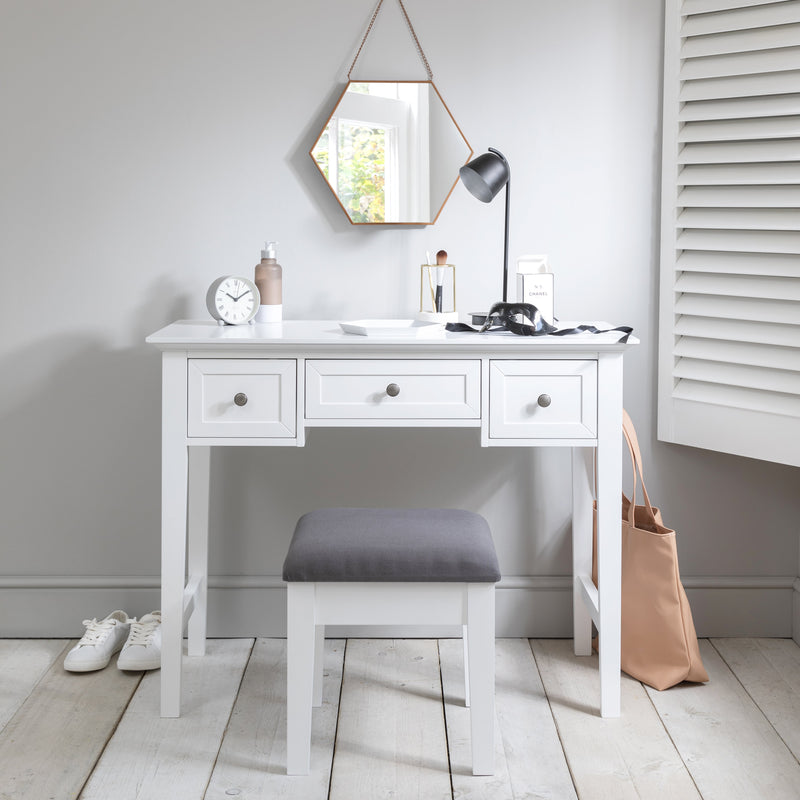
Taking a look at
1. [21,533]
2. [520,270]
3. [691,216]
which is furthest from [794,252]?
[21,533]

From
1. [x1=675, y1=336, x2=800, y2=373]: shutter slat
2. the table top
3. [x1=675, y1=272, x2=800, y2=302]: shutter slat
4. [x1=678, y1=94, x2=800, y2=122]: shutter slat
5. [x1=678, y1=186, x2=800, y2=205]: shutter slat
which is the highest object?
[x1=678, y1=94, x2=800, y2=122]: shutter slat

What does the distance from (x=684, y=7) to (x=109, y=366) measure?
5.61ft

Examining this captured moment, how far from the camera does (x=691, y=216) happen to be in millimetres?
2312

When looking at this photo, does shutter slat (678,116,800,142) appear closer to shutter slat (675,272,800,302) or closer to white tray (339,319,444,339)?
shutter slat (675,272,800,302)

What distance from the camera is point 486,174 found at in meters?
2.11

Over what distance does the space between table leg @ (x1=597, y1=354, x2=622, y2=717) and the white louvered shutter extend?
47cm

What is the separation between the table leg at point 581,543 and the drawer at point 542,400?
380mm

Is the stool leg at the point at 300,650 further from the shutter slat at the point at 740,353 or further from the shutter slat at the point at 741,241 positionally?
the shutter slat at the point at 741,241

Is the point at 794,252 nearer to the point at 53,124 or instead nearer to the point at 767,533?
the point at 767,533

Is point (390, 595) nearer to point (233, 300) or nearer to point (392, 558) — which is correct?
point (392, 558)

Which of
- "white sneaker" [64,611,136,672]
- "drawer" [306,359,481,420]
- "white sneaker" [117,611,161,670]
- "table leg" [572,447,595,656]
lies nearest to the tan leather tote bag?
"table leg" [572,447,595,656]

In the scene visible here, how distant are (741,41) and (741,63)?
5cm


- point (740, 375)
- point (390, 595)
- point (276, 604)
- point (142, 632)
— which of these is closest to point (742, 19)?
point (740, 375)

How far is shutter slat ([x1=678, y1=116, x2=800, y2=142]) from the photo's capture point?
2.14 metres
